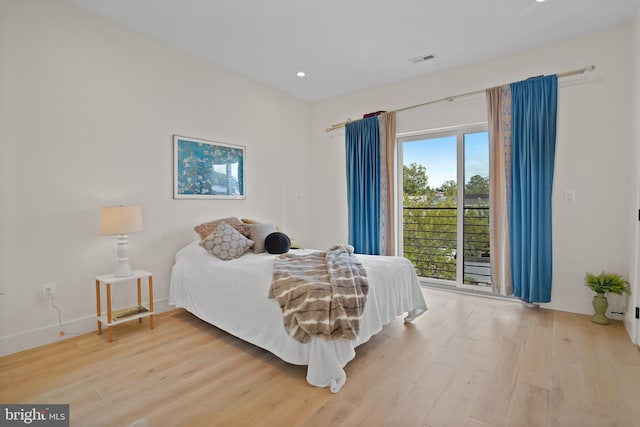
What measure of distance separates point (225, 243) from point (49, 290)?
4.64 feet

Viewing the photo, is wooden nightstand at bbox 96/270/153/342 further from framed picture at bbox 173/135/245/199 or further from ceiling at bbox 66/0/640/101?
ceiling at bbox 66/0/640/101

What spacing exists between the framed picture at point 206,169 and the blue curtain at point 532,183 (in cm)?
319

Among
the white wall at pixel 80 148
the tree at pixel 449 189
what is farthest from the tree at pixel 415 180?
the white wall at pixel 80 148

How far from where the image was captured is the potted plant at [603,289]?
278 centimetres

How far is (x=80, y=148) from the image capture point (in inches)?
106

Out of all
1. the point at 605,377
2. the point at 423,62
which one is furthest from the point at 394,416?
the point at 423,62

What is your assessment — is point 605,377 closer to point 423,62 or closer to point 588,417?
point 588,417

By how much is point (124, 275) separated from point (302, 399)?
6.29ft

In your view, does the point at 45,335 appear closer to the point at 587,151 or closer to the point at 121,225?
the point at 121,225

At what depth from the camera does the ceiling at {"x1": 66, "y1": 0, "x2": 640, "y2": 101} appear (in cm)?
263

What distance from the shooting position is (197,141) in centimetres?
356

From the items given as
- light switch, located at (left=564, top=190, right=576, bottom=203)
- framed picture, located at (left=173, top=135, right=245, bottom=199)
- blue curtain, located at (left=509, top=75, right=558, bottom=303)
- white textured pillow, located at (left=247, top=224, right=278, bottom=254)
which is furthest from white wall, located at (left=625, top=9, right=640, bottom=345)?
framed picture, located at (left=173, top=135, right=245, bottom=199)

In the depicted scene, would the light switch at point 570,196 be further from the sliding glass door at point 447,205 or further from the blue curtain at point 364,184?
the blue curtain at point 364,184

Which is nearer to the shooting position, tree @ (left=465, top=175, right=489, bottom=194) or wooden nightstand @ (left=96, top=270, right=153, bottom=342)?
wooden nightstand @ (left=96, top=270, right=153, bottom=342)
